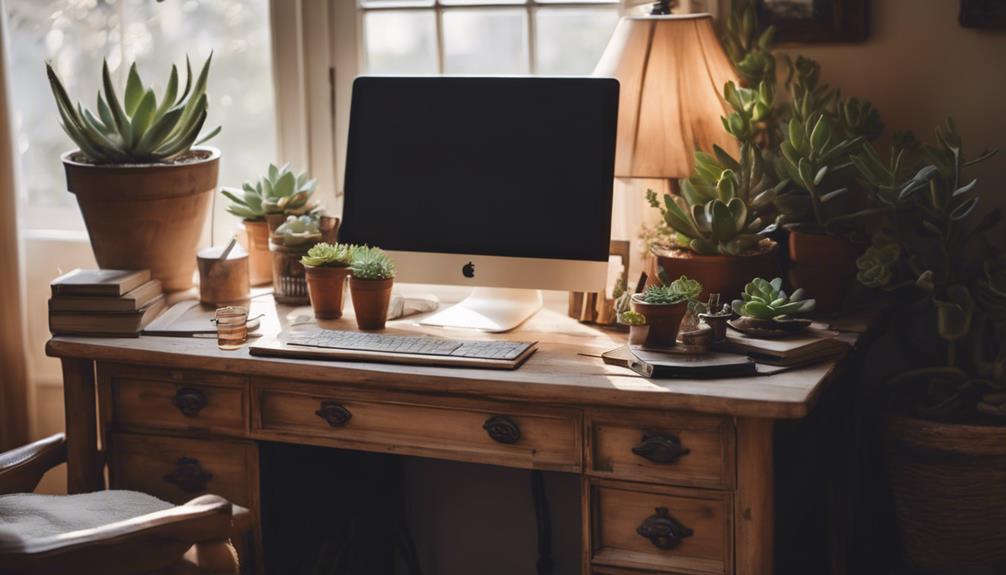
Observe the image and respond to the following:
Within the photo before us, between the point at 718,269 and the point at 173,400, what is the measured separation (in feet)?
3.34

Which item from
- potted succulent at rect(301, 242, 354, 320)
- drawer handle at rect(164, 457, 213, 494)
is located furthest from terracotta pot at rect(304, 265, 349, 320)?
drawer handle at rect(164, 457, 213, 494)

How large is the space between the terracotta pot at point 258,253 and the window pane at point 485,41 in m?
0.55

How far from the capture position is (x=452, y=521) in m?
2.65

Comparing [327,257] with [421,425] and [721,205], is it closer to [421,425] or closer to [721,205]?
[421,425]

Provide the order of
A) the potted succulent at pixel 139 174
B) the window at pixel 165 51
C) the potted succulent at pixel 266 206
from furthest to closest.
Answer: the window at pixel 165 51 < the potted succulent at pixel 266 206 < the potted succulent at pixel 139 174

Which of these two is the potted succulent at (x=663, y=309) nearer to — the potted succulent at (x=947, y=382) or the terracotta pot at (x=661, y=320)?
the terracotta pot at (x=661, y=320)

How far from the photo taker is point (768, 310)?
193 centimetres

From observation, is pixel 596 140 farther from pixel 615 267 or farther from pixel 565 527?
pixel 565 527

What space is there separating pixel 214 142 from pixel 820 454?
1585mm

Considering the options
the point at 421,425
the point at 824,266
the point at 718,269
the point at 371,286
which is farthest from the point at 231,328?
the point at 824,266

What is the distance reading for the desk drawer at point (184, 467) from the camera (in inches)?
80.6

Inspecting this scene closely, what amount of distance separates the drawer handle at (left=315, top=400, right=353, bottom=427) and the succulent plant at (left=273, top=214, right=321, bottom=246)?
1.45 feet

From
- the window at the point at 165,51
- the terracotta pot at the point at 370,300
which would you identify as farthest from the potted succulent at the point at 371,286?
the window at the point at 165,51

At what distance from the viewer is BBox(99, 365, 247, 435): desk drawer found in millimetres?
2020
